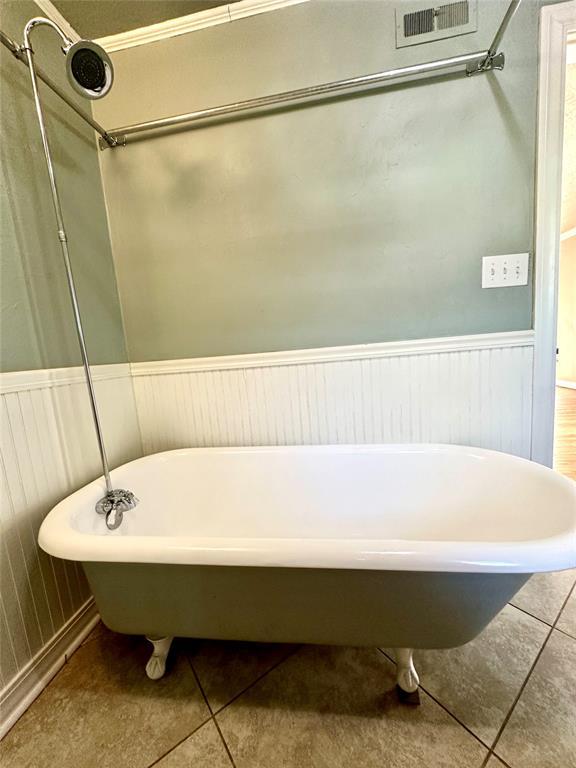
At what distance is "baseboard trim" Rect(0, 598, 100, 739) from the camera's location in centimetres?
88

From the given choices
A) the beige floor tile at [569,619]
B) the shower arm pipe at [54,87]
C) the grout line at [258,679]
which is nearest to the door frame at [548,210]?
the beige floor tile at [569,619]

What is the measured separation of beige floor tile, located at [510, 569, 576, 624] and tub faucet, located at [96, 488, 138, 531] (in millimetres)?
1416

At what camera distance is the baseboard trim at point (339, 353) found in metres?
1.25

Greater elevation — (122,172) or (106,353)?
(122,172)

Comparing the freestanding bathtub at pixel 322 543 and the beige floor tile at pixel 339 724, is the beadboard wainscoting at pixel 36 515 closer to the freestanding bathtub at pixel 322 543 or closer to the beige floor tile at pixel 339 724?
the freestanding bathtub at pixel 322 543

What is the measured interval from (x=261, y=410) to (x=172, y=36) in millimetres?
1540

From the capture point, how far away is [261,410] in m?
1.42

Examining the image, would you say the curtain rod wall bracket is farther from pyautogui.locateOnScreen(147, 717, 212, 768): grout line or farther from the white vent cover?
pyautogui.locateOnScreen(147, 717, 212, 768): grout line

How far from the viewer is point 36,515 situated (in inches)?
39.9

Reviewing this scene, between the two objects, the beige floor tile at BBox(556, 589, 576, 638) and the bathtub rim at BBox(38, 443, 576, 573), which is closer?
the bathtub rim at BBox(38, 443, 576, 573)

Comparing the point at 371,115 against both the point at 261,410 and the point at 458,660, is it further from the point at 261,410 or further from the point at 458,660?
the point at 458,660

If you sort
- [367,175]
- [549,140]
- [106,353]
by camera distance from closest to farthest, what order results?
[549,140] < [367,175] < [106,353]

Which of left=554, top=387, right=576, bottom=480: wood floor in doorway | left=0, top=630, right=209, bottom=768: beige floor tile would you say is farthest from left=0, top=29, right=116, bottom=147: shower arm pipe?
left=554, top=387, right=576, bottom=480: wood floor in doorway

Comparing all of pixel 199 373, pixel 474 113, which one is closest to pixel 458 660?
pixel 199 373
